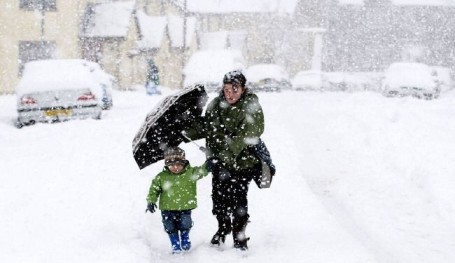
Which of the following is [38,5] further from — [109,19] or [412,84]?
[412,84]

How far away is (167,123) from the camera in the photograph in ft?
15.7

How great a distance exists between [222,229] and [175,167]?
78 cm

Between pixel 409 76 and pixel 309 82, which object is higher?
pixel 409 76

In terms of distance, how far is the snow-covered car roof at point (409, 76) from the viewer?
70.0 feet

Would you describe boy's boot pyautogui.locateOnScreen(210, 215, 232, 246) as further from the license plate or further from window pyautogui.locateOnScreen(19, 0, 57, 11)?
window pyautogui.locateOnScreen(19, 0, 57, 11)

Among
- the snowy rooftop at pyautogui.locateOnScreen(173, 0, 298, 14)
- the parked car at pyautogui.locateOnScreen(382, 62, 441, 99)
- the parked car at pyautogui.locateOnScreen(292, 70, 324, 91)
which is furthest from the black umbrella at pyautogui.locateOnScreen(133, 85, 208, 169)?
the snowy rooftop at pyautogui.locateOnScreen(173, 0, 298, 14)

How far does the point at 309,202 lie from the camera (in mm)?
6594

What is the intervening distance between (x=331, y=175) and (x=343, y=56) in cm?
3908

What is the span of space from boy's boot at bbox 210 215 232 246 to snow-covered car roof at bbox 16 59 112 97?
314 inches

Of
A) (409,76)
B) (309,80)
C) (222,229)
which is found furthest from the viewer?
(309,80)

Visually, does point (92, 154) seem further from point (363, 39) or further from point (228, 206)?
point (363, 39)

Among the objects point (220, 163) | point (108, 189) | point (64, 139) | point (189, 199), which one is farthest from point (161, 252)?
point (64, 139)

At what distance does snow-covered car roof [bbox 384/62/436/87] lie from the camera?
21344mm

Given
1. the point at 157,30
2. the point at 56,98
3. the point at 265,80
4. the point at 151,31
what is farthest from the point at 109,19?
the point at 56,98
